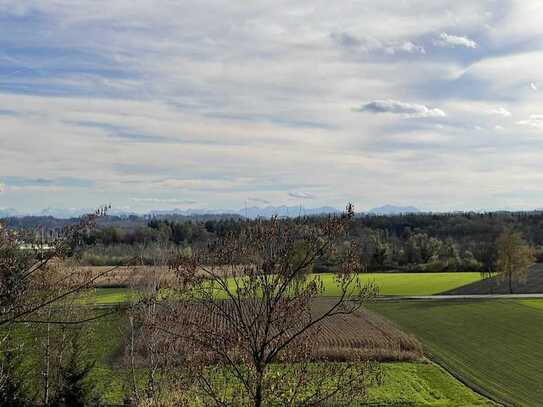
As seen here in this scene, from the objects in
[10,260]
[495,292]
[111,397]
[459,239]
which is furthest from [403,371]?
[459,239]

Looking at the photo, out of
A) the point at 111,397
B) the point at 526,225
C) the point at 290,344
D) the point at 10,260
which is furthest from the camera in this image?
the point at 526,225

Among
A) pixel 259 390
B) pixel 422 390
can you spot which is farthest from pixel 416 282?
pixel 259 390

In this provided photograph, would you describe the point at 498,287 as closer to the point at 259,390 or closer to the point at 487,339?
the point at 487,339

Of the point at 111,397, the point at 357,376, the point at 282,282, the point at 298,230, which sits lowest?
the point at 111,397

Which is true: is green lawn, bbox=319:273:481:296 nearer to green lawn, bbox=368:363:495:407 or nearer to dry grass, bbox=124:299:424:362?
dry grass, bbox=124:299:424:362

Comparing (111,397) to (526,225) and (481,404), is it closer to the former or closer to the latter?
(481,404)

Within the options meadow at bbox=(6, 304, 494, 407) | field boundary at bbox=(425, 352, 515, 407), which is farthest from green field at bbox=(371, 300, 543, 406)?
meadow at bbox=(6, 304, 494, 407)

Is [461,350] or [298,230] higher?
[298,230]
